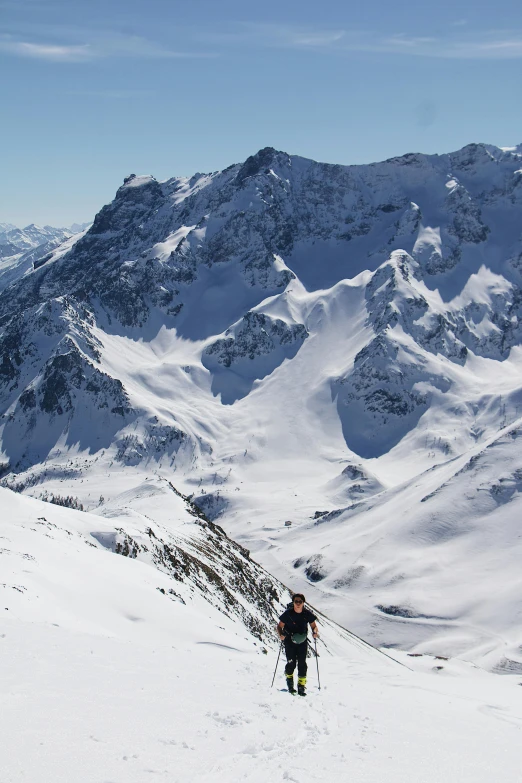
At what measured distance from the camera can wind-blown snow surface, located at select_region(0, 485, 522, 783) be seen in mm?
13125

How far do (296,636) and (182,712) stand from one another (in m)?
6.77

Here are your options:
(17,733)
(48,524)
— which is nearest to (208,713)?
(17,733)

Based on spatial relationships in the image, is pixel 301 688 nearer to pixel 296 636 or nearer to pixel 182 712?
pixel 296 636

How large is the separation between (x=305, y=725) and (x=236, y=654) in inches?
494

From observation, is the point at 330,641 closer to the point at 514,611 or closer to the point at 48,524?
the point at 48,524

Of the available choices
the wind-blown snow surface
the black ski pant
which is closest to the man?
the black ski pant

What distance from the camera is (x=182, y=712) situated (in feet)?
53.0

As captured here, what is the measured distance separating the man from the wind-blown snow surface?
0.74m

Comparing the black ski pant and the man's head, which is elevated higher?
the man's head

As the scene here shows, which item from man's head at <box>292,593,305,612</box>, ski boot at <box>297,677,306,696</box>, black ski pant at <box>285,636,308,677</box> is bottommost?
ski boot at <box>297,677,306,696</box>

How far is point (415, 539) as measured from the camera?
562 feet

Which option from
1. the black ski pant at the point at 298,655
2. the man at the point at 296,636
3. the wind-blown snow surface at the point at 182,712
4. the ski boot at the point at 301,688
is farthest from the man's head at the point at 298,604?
the wind-blown snow surface at the point at 182,712

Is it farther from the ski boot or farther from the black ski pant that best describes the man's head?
the ski boot

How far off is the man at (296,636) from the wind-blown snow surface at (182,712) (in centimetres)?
74
